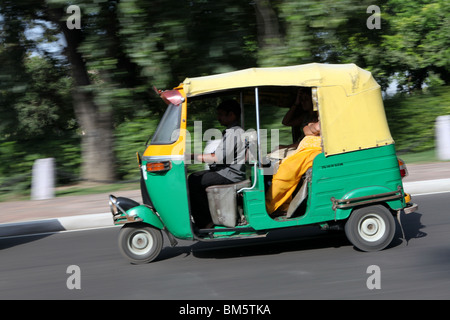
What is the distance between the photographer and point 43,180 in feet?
34.3

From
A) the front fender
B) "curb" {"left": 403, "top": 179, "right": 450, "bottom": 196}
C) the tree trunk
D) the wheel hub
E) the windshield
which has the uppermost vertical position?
the tree trunk

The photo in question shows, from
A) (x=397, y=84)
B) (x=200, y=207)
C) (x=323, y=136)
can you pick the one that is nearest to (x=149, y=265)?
(x=200, y=207)

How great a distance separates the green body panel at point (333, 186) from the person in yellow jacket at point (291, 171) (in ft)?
Answer: 0.58

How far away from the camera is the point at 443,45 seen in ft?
61.6

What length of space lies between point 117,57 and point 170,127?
5698 mm

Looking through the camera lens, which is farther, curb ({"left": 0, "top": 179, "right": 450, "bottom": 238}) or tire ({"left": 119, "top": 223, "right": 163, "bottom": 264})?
curb ({"left": 0, "top": 179, "right": 450, "bottom": 238})

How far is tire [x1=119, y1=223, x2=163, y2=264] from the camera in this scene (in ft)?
18.7

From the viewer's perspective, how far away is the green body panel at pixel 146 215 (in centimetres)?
558

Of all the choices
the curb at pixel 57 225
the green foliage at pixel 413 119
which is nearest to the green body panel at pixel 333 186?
the curb at pixel 57 225

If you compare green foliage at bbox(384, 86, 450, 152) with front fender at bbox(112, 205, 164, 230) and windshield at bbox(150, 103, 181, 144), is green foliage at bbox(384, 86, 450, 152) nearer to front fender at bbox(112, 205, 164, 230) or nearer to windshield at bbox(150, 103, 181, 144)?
windshield at bbox(150, 103, 181, 144)

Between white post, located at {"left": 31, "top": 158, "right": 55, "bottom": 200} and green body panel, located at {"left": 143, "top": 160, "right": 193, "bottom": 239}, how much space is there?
5.45m

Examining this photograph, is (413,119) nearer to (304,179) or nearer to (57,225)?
(304,179)

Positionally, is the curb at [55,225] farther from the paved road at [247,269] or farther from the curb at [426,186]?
the curb at [426,186]

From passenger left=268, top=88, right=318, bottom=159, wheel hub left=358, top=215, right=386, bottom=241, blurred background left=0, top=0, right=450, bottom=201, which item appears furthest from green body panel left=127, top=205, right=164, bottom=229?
blurred background left=0, top=0, right=450, bottom=201
